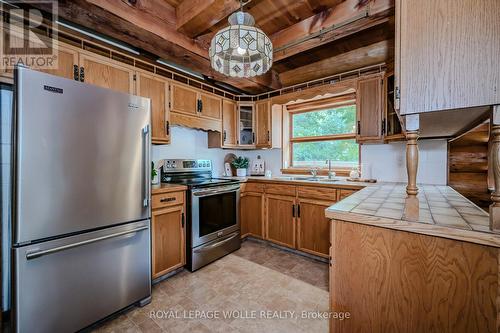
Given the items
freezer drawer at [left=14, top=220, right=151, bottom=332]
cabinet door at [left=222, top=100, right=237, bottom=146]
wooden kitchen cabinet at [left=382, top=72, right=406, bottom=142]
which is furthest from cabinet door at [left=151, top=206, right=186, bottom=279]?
wooden kitchen cabinet at [left=382, top=72, right=406, bottom=142]

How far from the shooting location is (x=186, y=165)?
2857 mm

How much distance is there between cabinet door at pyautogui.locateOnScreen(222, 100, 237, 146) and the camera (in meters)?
3.13

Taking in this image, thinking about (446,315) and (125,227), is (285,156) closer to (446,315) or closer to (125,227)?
(125,227)

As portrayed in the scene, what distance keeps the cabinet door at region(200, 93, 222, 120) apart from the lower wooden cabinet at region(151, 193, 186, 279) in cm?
133

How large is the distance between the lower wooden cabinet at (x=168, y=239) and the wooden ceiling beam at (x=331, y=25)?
2083mm

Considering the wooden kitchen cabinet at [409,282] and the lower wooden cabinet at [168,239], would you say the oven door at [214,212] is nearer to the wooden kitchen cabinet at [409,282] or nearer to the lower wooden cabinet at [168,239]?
the lower wooden cabinet at [168,239]

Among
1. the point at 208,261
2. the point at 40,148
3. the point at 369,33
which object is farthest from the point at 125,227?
the point at 369,33

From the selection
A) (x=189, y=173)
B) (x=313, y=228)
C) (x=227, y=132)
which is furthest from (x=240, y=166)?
(x=313, y=228)

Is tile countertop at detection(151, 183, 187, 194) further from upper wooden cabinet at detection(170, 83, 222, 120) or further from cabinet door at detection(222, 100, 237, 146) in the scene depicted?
cabinet door at detection(222, 100, 237, 146)

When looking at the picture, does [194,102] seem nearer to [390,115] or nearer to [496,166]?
[390,115]

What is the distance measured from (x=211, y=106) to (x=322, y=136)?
1.72 m

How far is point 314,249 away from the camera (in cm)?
255

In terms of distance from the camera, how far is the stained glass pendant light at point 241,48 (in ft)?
4.50

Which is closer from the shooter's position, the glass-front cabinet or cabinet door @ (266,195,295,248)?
cabinet door @ (266,195,295,248)
